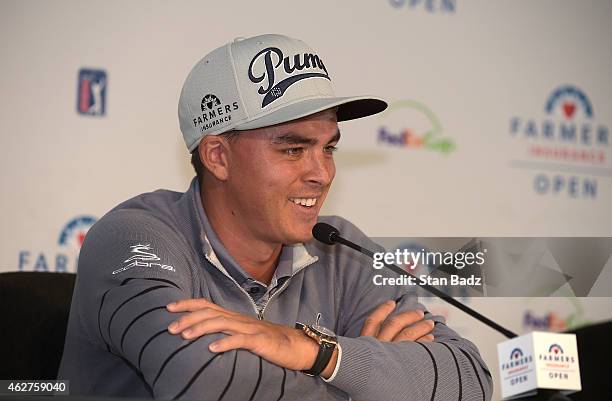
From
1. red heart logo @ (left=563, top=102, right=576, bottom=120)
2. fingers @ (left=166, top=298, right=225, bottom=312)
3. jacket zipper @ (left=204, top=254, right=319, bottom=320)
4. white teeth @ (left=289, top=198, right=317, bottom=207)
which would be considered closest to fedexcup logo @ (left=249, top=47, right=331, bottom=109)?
white teeth @ (left=289, top=198, right=317, bottom=207)

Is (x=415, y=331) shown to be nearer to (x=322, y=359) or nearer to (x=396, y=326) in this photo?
(x=396, y=326)

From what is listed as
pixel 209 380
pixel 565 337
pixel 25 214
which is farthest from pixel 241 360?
pixel 25 214

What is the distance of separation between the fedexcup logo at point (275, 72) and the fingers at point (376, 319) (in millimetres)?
523

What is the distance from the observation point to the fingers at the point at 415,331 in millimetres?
2033

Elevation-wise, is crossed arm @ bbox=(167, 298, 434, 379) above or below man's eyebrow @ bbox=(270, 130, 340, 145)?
below

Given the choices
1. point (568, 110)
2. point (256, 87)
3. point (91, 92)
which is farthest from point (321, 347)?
point (568, 110)

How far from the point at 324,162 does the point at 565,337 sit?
2.85 feet

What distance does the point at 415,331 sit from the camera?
204 cm

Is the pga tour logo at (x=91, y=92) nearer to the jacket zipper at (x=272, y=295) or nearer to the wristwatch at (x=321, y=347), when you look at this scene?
the jacket zipper at (x=272, y=295)

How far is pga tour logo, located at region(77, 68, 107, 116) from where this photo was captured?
292 centimetres

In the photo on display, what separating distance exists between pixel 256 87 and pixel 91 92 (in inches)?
40.2

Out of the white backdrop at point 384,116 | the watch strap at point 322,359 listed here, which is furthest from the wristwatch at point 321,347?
the white backdrop at point 384,116

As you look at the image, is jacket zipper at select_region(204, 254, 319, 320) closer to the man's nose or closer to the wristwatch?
the man's nose

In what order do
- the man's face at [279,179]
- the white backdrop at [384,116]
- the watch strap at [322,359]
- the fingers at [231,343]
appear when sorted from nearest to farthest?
the fingers at [231,343]
the watch strap at [322,359]
the man's face at [279,179]
the white backdrop at [384,116]
